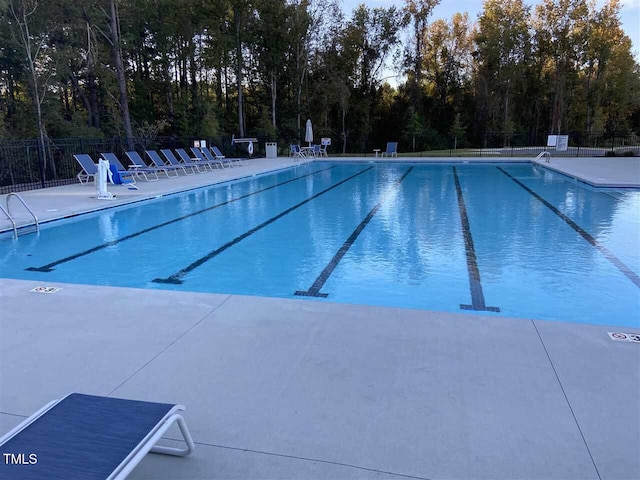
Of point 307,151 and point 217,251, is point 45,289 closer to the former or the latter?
point 217,251

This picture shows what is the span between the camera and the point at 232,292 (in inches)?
183

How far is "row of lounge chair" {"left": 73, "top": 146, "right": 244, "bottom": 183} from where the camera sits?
1183 cm

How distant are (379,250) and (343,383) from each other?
3.81 m

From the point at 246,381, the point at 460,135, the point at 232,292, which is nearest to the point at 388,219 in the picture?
the point at 232,292

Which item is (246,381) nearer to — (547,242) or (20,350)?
(20,350)

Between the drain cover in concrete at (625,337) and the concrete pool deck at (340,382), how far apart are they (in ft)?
0.23

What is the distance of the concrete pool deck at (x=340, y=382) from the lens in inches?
75.4

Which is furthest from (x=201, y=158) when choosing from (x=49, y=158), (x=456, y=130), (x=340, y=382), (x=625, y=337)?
(x=456, y=130)

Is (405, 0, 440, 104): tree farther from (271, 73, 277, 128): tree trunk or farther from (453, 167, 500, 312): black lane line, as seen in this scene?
(453, 167, 500, 312): black lane line

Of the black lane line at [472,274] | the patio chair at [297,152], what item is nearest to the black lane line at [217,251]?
the black lane line at [472,274]

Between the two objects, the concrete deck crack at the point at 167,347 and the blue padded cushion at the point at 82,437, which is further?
the concrete deck crack at the point at 167,347

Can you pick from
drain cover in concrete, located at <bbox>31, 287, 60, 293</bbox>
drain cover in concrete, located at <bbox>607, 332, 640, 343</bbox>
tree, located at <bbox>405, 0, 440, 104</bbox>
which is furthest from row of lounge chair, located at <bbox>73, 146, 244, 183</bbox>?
tree, located at <bbox>405, 0, 440, 104</bbox>

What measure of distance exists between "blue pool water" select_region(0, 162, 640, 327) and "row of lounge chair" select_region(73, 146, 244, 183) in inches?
105

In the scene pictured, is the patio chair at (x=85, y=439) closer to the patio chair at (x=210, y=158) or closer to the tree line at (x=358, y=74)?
the patio chair at (x=210, y=158)
